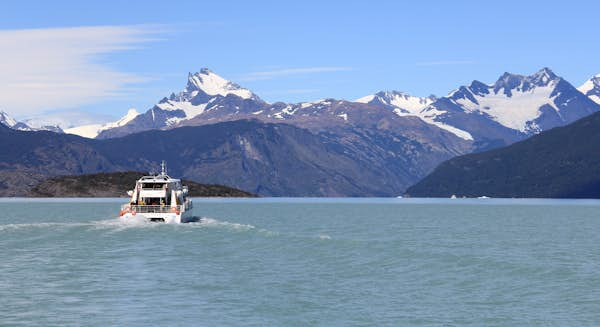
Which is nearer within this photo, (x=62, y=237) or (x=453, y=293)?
(x=453, y=293)

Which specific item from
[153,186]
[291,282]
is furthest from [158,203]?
[291,282]

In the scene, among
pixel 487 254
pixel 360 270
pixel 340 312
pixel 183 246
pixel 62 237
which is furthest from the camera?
pixel 62 237

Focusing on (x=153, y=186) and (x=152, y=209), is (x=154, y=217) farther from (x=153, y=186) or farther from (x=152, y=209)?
(x=153, y=186)

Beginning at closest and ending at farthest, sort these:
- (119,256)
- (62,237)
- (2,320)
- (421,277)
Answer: (2,320) < (421,277) < (119,256) < (62,237)

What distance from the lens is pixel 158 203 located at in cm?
17462

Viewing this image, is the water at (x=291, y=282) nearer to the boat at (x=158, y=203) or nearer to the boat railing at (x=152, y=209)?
the boat at (x=158, y=203)

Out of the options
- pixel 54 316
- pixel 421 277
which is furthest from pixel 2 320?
pixel 421 277

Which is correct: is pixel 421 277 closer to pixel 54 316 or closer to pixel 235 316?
pixel 235 316

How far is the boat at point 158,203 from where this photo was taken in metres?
162

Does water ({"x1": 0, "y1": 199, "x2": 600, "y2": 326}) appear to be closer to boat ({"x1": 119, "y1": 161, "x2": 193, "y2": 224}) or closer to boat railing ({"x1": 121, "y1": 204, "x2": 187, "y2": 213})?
boat ({"x1": 119, "y1": 161, "x2": 193, "y2": 224})

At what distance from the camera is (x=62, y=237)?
128125 mm

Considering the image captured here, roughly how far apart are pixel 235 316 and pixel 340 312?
687cm

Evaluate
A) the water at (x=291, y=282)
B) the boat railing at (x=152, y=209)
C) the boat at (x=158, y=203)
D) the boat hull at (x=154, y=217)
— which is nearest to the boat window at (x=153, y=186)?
the boat at (x=158, y=203)

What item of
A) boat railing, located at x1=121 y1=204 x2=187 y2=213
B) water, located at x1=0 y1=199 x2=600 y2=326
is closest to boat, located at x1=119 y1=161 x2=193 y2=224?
boat railing, located at x1=121 y1=204 x2=187 y2=213
